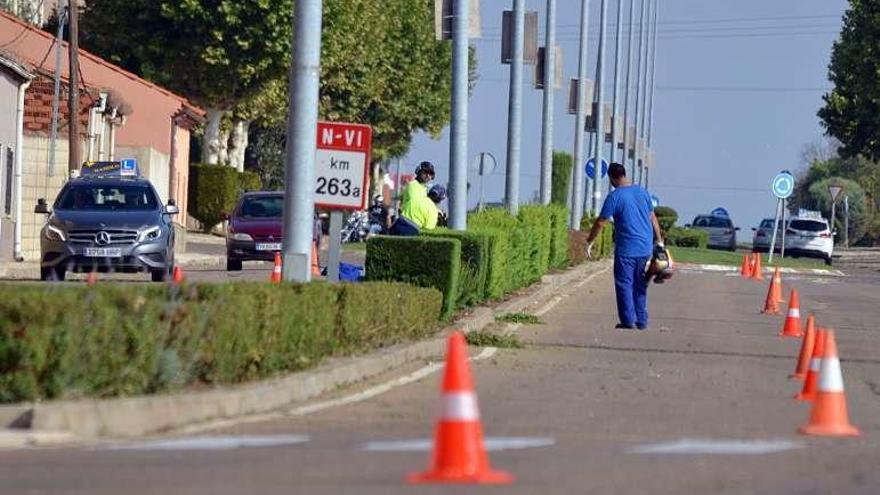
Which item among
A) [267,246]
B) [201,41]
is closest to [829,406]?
[267,246]

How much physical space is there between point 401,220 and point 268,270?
16.6 m

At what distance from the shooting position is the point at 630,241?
1962 cm

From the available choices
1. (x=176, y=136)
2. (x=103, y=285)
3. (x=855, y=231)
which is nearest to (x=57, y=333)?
(x=103, y=285)

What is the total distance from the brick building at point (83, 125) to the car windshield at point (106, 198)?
786cm

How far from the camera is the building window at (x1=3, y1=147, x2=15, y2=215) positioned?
3656 centimetres

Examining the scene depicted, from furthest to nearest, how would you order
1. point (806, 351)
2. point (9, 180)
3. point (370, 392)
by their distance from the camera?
point (9, 180) → point (806, 351) → point (370, 392)

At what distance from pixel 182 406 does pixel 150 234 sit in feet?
53.8

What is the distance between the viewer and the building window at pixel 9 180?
36562 millimetres

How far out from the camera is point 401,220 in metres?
21.4

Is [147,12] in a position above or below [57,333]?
above

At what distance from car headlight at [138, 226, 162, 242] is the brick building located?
8965mm

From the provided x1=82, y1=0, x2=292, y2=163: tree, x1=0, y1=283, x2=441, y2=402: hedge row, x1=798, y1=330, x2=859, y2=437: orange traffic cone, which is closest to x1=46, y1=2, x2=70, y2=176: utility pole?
x1=82, y1=0, x2=292, y2=163: tree

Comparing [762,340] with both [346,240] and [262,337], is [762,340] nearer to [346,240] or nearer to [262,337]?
[262,337]

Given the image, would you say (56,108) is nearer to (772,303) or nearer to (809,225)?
(772,303)
